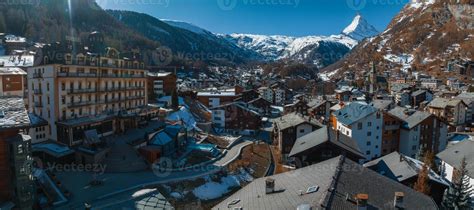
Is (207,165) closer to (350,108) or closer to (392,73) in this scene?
(350,108)

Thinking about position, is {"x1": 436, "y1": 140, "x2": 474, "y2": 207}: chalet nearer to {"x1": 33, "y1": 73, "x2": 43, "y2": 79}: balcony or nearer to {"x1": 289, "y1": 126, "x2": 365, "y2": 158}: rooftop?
{"x1": 289, "y1": 126, "x2": 365, "y2": 158}: rooftop

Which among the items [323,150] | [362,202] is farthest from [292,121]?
[362,202]

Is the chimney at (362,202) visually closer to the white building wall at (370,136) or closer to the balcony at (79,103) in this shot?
the white building wall at (370,136)

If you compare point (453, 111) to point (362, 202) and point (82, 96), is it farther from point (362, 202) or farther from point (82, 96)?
point (82, 96)

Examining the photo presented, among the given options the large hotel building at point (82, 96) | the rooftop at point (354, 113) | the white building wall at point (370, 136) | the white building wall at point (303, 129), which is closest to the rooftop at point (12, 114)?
the large hotel building at point (82, 96)

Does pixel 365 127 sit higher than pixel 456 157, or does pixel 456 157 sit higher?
pixel 365 127

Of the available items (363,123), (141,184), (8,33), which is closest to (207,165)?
(141,184)
